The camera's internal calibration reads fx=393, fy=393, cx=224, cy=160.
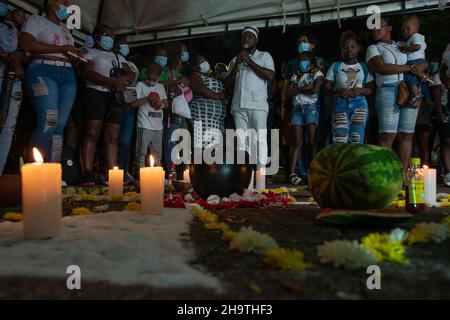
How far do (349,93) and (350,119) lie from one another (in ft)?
1.11

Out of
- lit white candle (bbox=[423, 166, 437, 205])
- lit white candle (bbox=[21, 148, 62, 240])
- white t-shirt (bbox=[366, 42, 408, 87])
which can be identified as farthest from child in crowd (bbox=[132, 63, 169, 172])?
lit white candle (bbox=[21, 148, 62, 240])

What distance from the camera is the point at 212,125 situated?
233 inches

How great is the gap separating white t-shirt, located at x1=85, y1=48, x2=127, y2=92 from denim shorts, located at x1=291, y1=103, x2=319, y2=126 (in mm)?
2692

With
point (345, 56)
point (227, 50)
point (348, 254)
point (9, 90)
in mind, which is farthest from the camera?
point (227, 50)

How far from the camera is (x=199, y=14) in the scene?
6422 mm

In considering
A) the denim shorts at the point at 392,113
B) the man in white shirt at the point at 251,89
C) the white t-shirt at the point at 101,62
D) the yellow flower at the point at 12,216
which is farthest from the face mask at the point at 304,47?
the yellow flower at the point at 12,216

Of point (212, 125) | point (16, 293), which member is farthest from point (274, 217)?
point (212, 125)

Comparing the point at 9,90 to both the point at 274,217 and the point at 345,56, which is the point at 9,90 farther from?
the point at 345,56

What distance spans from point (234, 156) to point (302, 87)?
3.01 m

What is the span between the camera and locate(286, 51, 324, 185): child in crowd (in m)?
5.67

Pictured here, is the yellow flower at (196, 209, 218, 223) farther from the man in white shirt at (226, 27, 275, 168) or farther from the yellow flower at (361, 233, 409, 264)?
the man in white shirt at (226, 27, 275, 168)

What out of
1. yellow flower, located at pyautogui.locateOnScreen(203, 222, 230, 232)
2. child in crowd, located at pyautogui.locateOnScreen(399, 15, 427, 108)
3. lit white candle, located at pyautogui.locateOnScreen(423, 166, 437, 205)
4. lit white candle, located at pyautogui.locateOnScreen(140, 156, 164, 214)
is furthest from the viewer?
child in crowd, located at pyautogui.locateOnScreen(399, 15, 427, 108)

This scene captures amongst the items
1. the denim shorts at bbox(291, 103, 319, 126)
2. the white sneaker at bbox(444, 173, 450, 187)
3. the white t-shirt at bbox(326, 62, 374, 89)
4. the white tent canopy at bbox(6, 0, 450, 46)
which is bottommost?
the white sneaker at bbox(444, 173, 450, 187)

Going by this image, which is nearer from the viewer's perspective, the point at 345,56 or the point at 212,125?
the point at 345,56
